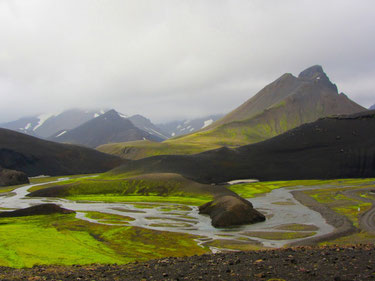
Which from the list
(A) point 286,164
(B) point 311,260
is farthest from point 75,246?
(A) point 286,164

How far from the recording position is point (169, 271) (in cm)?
2669

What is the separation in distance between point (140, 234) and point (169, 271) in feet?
118

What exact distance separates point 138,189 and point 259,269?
12080 cm

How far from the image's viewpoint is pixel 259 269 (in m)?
24.9

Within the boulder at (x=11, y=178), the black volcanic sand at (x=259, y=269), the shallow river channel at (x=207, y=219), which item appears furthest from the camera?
the boulder at (x=11, y=178)

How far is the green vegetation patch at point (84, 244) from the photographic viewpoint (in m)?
40.5

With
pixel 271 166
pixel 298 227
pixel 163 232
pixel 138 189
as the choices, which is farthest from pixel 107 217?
pixel 271 166

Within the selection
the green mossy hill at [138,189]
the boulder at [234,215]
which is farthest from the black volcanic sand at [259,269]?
the green mossy hill at [138,189]

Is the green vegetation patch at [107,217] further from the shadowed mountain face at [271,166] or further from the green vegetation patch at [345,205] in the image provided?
the shadowed mountain face at [271,166]

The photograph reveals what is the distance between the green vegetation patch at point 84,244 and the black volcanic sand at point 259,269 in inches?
396

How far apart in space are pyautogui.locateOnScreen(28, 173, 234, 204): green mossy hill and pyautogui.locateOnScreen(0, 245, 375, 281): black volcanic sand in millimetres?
94728

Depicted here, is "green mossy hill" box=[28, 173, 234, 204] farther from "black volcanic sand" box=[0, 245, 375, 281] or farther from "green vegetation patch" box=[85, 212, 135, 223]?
"black volcanic sand" box=[0, 245, 375, 281]

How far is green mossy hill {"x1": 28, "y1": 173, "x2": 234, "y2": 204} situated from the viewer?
12912 cm

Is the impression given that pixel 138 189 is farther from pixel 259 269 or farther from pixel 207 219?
pixel 259 269
